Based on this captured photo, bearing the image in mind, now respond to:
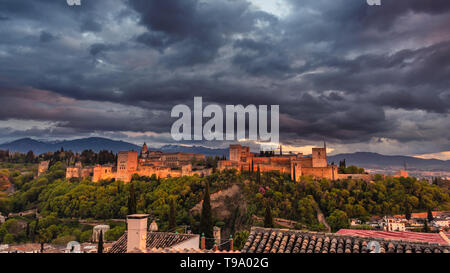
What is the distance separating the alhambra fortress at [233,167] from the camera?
51.0 meters

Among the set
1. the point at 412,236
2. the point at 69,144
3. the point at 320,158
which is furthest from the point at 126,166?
the point at 69,144

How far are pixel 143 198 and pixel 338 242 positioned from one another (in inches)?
1600

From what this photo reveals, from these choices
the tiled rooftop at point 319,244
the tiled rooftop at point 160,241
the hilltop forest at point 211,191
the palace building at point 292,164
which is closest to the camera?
the tiled rooftop at point 319,244

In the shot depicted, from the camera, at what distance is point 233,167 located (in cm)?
5316

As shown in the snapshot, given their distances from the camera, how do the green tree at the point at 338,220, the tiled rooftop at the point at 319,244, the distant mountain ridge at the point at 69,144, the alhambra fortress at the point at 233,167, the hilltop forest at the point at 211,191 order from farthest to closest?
1. the distant mountain ridge at the point at 69,144
2. the alhambra fortress at the point at 233,167
3. the hilltop forest at the point at 211,191
4. the green tree at the point at 338,220
5. the tiled rooftop at the point at 319,244

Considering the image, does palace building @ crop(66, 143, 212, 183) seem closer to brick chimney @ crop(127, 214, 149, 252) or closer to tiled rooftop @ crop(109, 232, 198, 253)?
tiled rooftop @ crop(109, 232, 198, 253)

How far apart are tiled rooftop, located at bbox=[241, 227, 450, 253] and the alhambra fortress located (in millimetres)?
43134

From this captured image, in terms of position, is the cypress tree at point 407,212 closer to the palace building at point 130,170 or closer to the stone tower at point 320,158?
the stone tower at point 320,158

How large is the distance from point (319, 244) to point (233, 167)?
4552 centimetres

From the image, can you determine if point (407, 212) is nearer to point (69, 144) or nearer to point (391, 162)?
point (391, 162)

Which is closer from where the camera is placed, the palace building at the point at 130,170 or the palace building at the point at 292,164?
the palace building at the point at 292,164

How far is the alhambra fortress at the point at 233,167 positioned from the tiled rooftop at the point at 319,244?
43134 millimetres

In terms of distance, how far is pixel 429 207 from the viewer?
40.8 metres

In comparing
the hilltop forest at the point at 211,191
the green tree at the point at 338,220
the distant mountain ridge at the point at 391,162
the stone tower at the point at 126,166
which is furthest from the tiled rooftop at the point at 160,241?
the distant mountain ridge at the point at 391,162
